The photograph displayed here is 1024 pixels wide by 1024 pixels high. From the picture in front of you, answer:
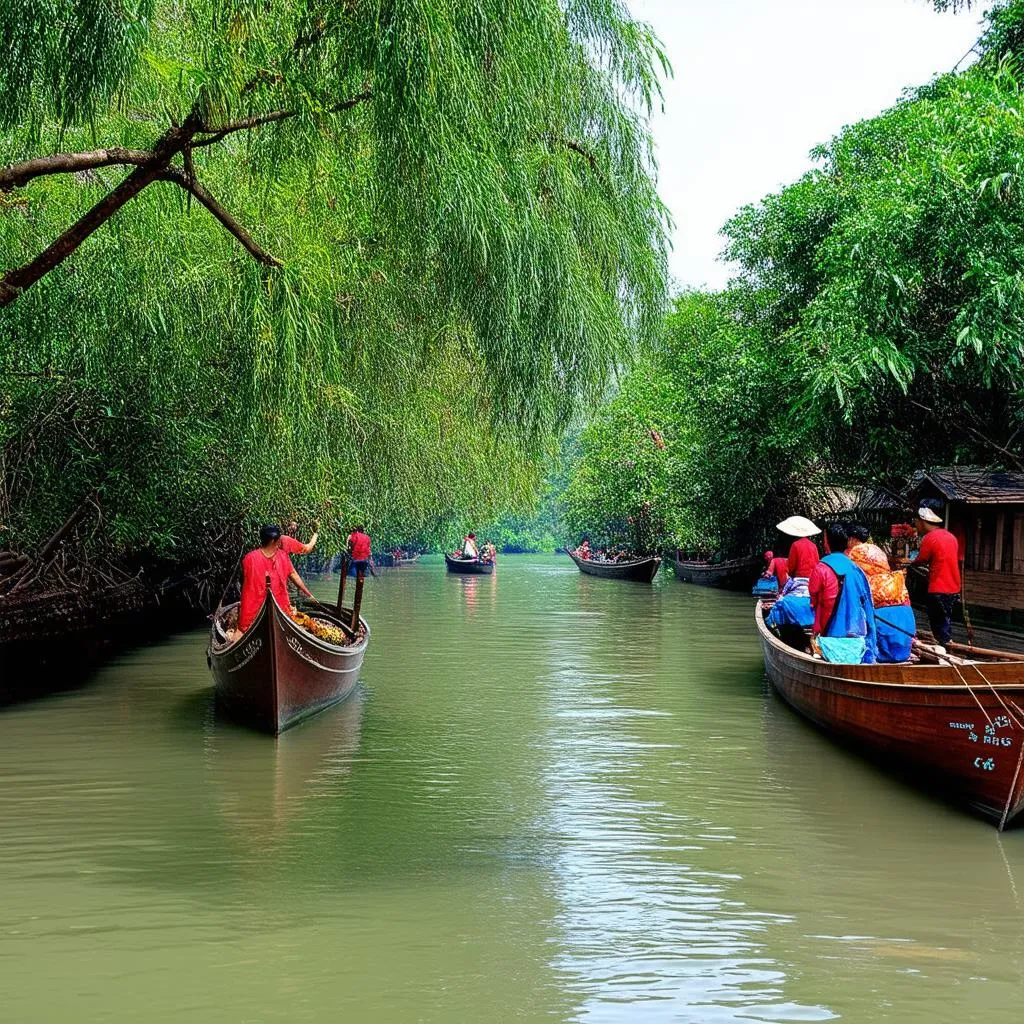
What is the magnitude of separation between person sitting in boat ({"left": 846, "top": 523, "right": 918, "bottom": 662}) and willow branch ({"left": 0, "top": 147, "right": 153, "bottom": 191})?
236 inches

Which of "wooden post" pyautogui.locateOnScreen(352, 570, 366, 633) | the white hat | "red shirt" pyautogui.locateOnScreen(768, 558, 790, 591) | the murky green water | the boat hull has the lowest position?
the boat hull

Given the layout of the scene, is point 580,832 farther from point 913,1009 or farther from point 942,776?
point 913,1009

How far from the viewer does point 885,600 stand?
36.0ft

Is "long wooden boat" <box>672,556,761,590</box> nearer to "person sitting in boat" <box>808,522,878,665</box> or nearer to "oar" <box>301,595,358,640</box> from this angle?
"oar" <box>301,595,358,640</box>

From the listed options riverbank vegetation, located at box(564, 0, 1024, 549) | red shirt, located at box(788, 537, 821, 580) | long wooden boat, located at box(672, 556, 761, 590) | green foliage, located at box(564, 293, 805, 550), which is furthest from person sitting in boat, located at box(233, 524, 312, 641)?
long wooden boat, located at box(672, 556, 761, 590)

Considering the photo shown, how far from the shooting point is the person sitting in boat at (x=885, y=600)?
10625mm

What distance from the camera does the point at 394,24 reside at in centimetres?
757

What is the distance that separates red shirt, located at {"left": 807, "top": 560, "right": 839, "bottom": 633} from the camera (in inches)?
407

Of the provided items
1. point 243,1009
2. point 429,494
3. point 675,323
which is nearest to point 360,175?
point 243,1009

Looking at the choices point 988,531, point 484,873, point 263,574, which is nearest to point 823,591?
point 484,873

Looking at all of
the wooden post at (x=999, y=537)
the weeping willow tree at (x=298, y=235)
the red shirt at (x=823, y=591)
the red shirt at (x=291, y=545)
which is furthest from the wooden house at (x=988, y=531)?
the red shirt at (x=291, y=545)

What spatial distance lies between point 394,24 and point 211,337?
17.3ft

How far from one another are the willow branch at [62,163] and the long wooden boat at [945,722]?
600 cm

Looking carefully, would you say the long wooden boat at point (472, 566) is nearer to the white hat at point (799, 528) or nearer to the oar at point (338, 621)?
the oar at point (338, 621)
